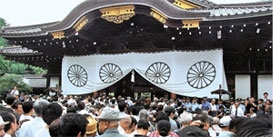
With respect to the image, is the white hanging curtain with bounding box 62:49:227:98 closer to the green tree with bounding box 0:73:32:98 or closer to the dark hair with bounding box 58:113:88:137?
the green tree with bounding box 0:73:32:98

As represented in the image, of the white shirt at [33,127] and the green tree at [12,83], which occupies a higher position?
the green tree at [12,83]

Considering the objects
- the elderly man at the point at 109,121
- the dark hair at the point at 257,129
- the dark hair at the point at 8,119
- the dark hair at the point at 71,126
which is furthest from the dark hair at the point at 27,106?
the dark hair at the point at 257,129

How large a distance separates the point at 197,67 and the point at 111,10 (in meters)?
4.23

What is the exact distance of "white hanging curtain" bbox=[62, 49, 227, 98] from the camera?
473 inches

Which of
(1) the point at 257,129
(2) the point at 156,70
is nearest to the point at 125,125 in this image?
(1) the point at 257,129

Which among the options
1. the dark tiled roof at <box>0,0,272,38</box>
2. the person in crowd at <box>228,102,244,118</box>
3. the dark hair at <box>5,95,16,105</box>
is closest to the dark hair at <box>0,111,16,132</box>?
the dark hair at <box>5,95,16,105</box>

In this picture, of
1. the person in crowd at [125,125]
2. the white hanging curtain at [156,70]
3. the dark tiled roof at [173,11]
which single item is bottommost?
the person in crowd at [125,125]

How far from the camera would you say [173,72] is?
12562mm

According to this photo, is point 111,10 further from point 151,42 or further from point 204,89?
point 204,89

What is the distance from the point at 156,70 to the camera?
42.1 feet

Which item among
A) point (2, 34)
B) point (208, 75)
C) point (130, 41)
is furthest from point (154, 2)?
point (2, 34)

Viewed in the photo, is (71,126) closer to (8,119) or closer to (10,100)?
(8,119)

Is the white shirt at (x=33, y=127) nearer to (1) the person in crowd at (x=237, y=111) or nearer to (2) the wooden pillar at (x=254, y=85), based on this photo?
(1) the person in crowd at (x=237, y=111)

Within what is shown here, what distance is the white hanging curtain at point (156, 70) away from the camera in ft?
39.4
